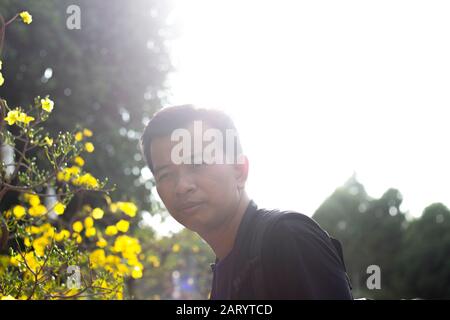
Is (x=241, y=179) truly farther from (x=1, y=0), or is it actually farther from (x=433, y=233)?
(x=433, y=233)

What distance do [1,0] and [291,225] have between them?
29.6 feet

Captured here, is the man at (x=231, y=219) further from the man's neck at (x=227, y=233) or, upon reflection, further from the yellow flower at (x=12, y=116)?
the yellow flower at (x=12, y=116)

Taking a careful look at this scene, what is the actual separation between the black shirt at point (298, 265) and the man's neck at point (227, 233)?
0.34 meters

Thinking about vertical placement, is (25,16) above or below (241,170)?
above

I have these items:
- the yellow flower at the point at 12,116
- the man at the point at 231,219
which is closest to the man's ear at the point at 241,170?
the man at the point at 231,219

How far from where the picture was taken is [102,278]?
356 centimetres

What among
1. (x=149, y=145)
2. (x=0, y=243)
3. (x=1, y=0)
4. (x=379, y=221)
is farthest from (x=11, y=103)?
(x=379, y=221)

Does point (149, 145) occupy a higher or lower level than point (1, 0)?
lower

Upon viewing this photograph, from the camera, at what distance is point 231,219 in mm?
1968

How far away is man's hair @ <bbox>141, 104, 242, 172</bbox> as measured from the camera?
2029 millimetres

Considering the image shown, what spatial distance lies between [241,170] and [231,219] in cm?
22

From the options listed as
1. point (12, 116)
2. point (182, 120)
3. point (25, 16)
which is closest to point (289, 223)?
point (182, 120)

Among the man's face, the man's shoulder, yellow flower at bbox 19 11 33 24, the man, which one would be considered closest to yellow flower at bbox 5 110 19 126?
yellow flower at bbox 19 11 33 24

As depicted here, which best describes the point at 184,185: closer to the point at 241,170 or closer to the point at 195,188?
the point at 195,188
